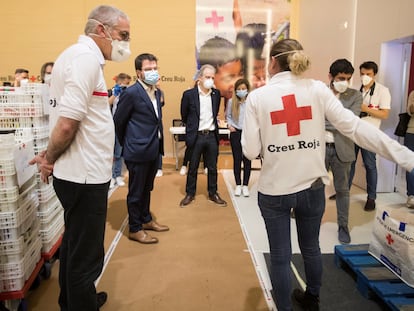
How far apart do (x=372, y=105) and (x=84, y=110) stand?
11.1 ft

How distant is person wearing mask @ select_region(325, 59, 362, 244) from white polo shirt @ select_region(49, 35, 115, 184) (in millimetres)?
1920

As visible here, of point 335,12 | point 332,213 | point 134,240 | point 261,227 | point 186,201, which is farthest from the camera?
point 335,12

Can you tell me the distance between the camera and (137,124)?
3061 mm

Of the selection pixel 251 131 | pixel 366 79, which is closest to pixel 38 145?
pixel 251 131

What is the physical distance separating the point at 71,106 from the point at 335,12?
530 centimetres

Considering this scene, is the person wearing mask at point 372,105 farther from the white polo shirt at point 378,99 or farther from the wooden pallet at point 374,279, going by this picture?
the wooden pallet at point 374,279

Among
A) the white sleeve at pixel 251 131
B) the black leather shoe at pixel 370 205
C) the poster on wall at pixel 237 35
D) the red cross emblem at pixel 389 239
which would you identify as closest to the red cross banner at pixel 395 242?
the red cross emblem at pixel 389 239

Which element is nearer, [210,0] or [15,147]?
[15,147]

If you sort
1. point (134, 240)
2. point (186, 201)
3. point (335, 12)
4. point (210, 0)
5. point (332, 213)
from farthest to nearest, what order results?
point (210, 0), point (335, 12), point (186, 201), point (332, 213), point (134, 240)

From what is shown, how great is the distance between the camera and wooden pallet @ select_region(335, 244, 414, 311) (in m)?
2.01

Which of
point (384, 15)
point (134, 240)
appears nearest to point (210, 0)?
point (384, 15)

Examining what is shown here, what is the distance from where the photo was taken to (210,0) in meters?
6.77

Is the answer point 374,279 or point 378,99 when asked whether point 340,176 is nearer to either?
point 374,279

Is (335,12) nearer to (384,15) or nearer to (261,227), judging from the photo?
(384,15)
